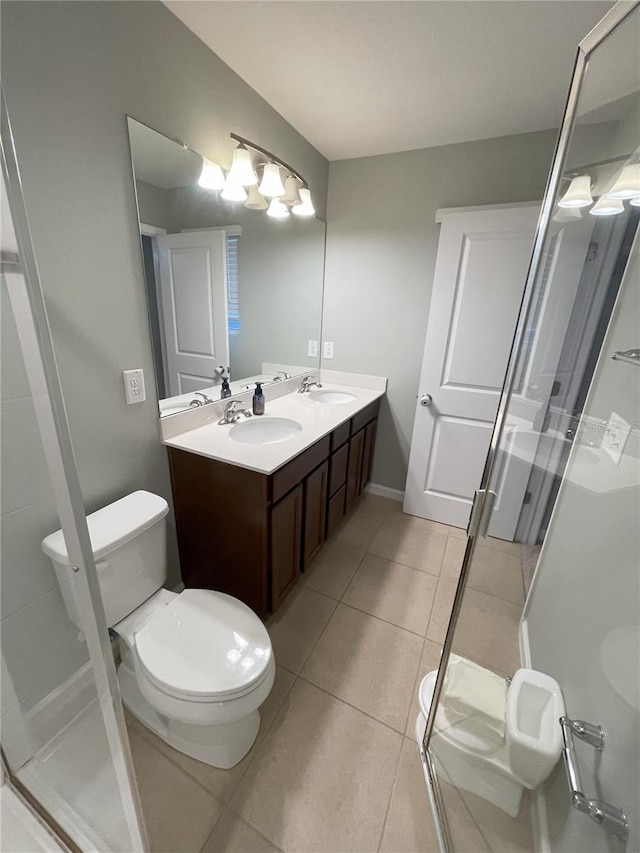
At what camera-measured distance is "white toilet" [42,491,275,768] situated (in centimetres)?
95

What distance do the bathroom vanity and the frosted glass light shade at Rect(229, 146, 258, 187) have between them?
3.62 feet

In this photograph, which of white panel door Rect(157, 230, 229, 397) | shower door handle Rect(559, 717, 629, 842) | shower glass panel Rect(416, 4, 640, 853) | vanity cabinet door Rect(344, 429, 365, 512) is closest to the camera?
shower door handle Rect(559, 717, 629, 842)

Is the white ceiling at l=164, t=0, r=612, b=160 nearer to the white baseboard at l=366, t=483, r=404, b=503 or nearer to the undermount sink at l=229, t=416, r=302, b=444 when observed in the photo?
the undermount sink at l=229, t=416, r=302, b=444

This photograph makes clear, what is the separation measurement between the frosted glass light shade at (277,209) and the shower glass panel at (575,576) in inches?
53.4

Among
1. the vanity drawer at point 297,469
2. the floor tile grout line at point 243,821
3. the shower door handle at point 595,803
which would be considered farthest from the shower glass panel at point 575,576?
the vanity drawer at point 297,469

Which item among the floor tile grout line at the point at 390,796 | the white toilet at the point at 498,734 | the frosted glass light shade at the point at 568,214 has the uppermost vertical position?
the frosted glass light shade at the point at 568,214

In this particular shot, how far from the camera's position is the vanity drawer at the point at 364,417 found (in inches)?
82.4

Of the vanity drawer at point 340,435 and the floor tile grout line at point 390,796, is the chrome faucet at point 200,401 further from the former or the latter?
the floor tile grout line at point 390,796

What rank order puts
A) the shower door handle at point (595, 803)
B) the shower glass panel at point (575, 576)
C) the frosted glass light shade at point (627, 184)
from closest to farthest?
the shower door handle at point (595, 803) → the shower glass panel at point (575, 576) → the frosted glass light shade at point (627, 184)

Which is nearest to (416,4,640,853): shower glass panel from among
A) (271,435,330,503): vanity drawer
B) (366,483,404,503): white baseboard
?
(271,435,330,503): vanity drawer

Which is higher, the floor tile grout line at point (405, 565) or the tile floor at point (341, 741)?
the floor tile grout line at point (405, 565)

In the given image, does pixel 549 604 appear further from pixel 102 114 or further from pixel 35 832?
pixel 102 114

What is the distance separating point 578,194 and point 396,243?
3.28ft

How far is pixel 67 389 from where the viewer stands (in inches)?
42.4
